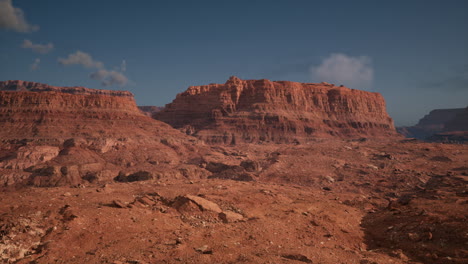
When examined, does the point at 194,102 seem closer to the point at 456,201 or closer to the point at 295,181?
the point at 295,181

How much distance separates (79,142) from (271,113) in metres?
55.6

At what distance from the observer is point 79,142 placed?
141 feet

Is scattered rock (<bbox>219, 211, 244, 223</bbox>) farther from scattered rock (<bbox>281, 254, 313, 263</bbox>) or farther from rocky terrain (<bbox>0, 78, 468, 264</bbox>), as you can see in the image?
scattered rock (<bbox>281, 254, 313, 263</bbox>)

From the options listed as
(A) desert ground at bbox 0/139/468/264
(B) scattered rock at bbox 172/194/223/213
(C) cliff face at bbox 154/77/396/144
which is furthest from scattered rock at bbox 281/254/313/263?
(C) cliff face at bbox 154/77/396/144

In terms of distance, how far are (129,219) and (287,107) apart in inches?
3220

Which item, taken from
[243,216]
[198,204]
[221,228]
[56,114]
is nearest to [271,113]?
[56,114]

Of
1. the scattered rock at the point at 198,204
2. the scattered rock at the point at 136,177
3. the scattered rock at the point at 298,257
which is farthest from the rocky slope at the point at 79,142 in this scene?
the scattered rock at the point at 298,257

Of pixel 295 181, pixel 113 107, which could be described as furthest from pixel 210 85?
pixel 295 181

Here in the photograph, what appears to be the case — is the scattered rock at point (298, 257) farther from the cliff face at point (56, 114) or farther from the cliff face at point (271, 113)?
the cliff face at point (271, 113)

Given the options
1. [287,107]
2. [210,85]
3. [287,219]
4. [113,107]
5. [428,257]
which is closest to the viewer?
[428,257]

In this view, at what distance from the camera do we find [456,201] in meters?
13.6

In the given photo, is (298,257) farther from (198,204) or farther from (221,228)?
(198,204)

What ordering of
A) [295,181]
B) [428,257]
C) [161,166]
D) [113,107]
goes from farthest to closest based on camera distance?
[113,107], [161,166], [295,181], [428,257]

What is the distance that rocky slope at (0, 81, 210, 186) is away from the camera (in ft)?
112
